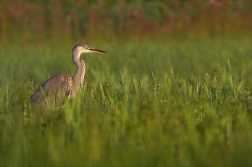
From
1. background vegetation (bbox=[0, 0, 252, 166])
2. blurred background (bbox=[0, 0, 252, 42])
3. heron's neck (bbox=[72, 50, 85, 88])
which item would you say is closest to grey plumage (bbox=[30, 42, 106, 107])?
heron's neck (bbox=[72, 50, 85, 88])

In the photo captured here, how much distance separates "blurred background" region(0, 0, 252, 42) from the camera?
1562 cm

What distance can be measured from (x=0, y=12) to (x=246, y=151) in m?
12.9

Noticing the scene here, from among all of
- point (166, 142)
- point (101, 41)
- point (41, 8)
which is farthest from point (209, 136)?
point (41, 8)

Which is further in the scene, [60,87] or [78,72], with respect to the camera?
[78,72]

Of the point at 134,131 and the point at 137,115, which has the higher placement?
the point at 137,115

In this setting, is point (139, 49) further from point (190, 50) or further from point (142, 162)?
point (142, 162)

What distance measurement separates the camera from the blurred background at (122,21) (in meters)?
15.6

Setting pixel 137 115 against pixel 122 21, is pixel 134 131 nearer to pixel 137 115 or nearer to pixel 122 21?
pixel 137 115

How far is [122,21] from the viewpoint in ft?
54.0

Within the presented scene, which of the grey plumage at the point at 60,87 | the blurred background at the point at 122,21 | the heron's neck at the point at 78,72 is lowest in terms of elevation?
the grey plumage at the point at 60,87

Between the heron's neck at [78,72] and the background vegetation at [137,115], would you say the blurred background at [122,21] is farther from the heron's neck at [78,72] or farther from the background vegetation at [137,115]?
the heron's neck at [78,72]

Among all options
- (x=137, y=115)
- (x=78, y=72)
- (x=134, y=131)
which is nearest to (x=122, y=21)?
(x=78, y=72)

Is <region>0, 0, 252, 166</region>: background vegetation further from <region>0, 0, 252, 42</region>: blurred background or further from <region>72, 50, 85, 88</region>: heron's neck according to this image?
<region>0, 0, 252, 42</region>: blurred background

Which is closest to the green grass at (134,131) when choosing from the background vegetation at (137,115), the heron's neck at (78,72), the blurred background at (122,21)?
the background vegetation at (137,115)
